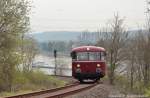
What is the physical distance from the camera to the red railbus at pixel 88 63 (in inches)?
1312

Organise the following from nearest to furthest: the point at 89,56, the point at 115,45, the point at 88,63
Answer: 1. the point at 88,63
2. the point at 89,56
3. the point at 115,45

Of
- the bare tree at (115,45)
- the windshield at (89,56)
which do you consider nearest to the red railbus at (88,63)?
the windshield at (89,56)

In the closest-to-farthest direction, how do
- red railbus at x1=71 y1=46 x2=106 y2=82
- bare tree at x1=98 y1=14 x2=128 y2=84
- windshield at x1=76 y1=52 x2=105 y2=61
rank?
red railbus at x1=71 y1=46 x2=106 y2=82, windshield at x1=76 y1=52 x2=105 y2=61, bare tree at x1=98 y1=14 x2=128 y2=84

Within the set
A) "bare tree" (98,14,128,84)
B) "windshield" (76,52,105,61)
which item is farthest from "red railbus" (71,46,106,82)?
"bare tree" (98,14,128,84)

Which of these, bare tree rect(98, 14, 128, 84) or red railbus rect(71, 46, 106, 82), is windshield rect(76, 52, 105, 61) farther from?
bare tree rect(98, 14, 128, 84)

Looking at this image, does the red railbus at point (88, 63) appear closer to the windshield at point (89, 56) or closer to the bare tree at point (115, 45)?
the windshield at point (89, 56)

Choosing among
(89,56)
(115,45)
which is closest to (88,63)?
(89,56)

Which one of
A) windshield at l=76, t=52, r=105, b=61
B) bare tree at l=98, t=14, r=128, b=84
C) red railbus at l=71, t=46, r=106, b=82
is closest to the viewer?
red railbus at l=71, t=46, r=106, b=82

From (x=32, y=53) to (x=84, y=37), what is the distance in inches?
829

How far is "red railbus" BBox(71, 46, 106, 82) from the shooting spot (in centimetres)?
3331

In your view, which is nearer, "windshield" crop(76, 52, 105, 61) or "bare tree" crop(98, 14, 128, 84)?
"windshield" crop(76, 52, 105, 61)

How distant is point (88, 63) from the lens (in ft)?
109

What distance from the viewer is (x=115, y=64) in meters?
48.5

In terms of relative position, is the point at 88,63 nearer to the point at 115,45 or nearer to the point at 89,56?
the point at 89,56
